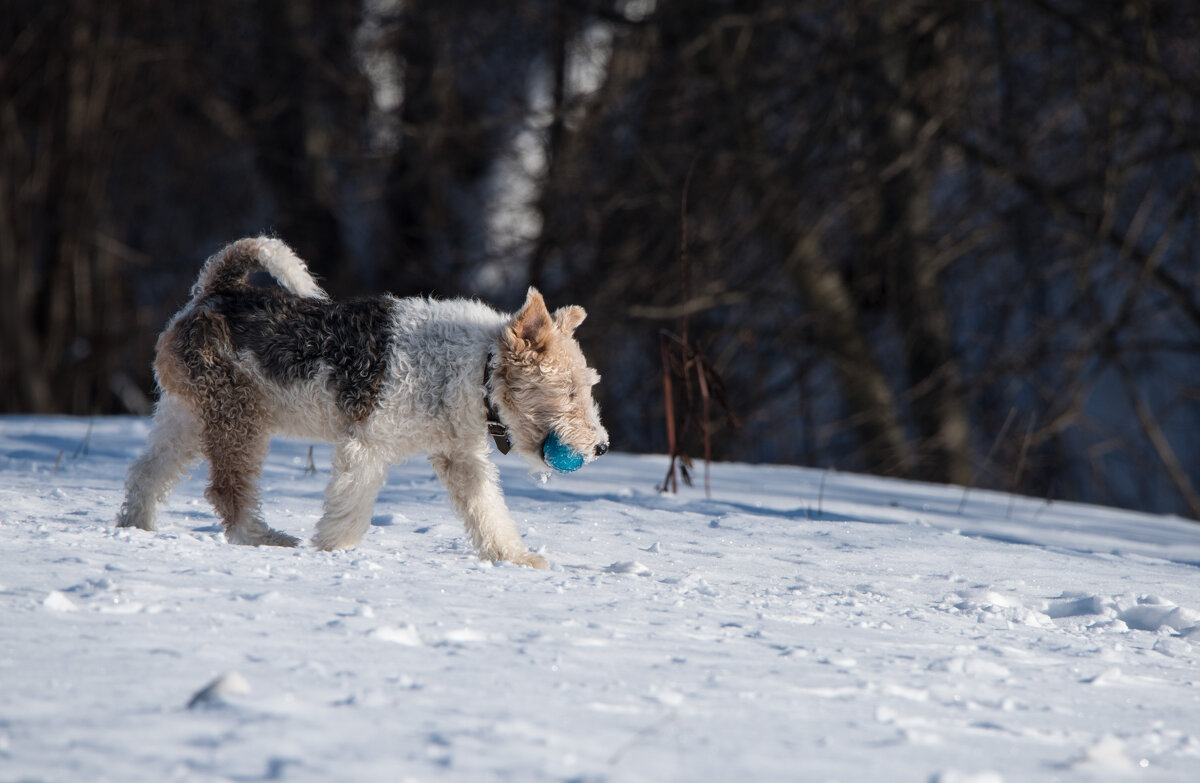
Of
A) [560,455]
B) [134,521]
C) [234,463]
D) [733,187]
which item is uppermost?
[733,187]

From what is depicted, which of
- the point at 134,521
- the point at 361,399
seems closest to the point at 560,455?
the point at 361,399

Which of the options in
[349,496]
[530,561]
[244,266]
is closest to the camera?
[349,496]

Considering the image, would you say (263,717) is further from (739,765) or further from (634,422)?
(634,422)

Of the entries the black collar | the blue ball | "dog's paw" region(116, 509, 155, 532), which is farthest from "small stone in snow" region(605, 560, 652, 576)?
"dog's paw" region(116, 509, 155, 532)

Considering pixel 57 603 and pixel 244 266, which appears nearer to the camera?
pixel 57 603

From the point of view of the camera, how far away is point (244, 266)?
4.45 metres

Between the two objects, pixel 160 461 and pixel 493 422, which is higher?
pixel 493 422

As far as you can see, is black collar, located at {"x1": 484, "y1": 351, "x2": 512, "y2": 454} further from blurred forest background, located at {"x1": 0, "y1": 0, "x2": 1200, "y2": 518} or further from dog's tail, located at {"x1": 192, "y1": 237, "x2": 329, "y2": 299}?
blurred forest background, located at {"x1": 0, "y1": 0, "x2": 1200, "y2": 518}

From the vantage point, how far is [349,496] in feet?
13.1

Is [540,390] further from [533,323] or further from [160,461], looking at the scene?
[160,461]

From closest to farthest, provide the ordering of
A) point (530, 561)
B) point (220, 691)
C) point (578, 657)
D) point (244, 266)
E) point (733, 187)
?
point (220, 691)
point (578, 657)
point (530, 561)
point (244, 266)
point (733, 187)

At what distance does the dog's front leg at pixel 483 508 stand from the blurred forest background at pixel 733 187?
16.9 ft

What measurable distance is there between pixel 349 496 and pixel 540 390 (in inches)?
30.8

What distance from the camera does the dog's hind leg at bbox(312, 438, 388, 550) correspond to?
4.00m
